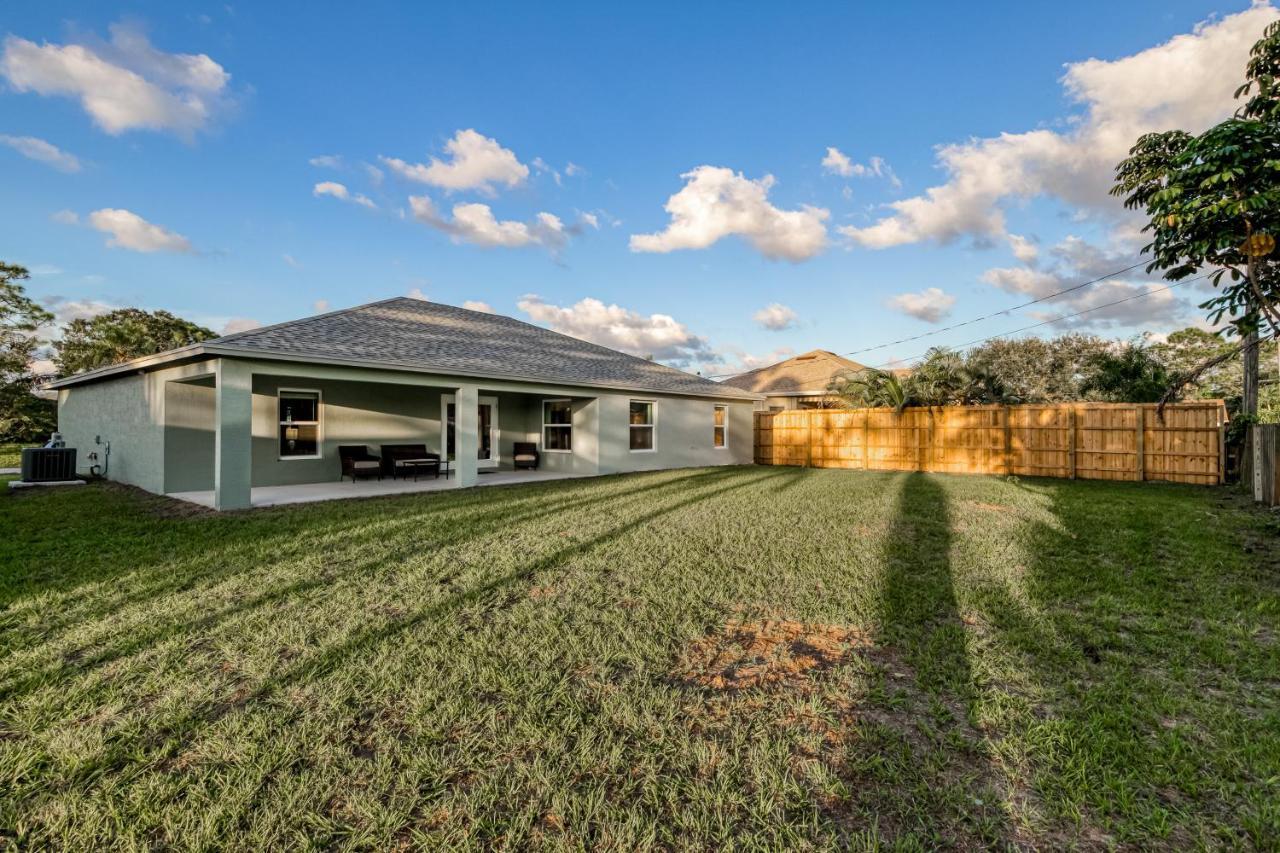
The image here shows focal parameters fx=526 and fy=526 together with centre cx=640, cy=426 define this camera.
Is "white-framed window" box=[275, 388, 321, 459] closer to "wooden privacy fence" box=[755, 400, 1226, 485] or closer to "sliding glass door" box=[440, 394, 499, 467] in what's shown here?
"sliding glass door" box=[440, 394, 499, 467]

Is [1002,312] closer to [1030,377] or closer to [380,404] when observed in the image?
[1030,377]

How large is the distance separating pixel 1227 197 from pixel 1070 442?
10671mm

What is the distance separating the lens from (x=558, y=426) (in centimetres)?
1533

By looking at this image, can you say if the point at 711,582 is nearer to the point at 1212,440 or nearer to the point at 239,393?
the point at 239,393

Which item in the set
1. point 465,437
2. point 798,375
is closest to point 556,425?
point 465,437

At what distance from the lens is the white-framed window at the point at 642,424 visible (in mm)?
15828

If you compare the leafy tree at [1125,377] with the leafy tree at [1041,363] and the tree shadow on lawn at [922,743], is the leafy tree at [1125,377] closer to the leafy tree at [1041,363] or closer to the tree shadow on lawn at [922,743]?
the leafy tree at [1041,363]

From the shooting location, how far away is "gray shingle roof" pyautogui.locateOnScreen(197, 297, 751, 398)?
9992mm

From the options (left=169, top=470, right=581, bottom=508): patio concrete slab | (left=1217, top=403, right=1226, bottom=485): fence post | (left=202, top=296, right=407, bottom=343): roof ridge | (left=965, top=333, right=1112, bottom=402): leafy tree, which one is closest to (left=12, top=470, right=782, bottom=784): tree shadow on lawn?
(left=169, top=470, right=581, bottom=508): patio concrete slab

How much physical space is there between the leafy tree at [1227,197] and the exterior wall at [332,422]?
Result: 11090 mm

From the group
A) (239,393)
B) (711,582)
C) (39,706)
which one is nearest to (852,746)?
(711,582)

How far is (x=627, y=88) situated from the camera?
13.1 meters

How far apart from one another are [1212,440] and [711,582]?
13958 millimetres

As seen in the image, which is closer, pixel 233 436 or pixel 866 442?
pixel 233 436
